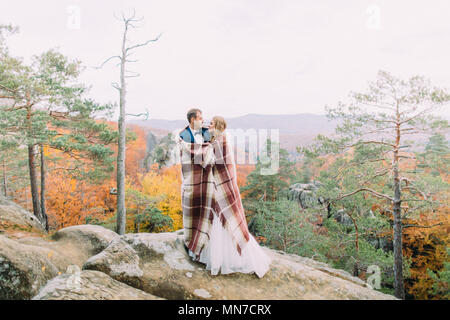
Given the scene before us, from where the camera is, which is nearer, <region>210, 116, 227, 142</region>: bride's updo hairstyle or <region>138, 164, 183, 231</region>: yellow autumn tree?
<region>210, 116, 227, 142</region>: bride's updo hairstyle

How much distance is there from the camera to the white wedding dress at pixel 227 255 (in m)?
3.36

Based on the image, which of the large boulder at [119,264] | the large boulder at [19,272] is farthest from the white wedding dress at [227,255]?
the large boulder at [19,272]

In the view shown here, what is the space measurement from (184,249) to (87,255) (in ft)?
13.0

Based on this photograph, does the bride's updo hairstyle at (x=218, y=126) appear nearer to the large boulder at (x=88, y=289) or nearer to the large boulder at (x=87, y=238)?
the large boulder at (x=88, y=289)

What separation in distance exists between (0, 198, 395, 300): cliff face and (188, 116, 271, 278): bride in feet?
0.30

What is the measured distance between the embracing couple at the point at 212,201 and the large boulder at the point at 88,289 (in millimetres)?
976

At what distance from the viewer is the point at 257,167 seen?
20.3 meters

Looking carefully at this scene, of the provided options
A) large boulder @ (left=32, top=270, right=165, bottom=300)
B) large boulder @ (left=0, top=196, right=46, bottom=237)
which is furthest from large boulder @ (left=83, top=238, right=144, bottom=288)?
large boulder @ (left=0, top=196, right=46, bottom=237)

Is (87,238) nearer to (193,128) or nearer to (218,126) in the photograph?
(193,128)

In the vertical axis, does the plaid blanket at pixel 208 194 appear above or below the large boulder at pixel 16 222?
above

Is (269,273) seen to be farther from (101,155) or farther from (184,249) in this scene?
(101,155)

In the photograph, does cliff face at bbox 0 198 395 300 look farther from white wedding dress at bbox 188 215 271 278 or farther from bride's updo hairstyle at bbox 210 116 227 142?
bride's updo hairstyle at bbox 210 116 227 142

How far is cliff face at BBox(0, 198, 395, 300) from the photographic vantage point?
2631mm

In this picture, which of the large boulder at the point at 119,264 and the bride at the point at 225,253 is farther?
the bride at the point at 225,253
